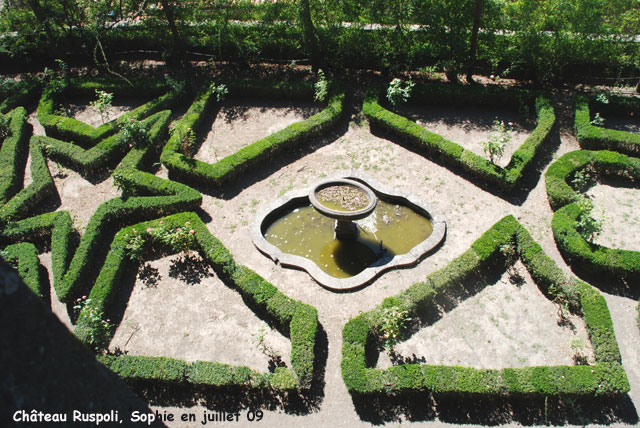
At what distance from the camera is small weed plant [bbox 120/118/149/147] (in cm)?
1605

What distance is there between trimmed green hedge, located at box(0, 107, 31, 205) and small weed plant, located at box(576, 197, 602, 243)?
1781cm

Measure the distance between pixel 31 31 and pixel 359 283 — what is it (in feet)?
62.4

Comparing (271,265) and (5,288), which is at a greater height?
(5,288)

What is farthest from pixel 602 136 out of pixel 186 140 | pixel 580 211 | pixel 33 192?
pixel 33 192

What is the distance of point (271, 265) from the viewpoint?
506 inches

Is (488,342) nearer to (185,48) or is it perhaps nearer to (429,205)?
(429,205)

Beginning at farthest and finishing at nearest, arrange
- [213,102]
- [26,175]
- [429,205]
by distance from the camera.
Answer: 1. [213,102]
2. [26,175]
3. [429,205]

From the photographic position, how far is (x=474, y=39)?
1806cm

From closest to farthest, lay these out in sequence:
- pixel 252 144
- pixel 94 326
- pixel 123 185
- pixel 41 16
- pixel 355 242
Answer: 1. pixel 94 326
2. pixel 355 242
3. pixel 123 185
4. pixel 252 144
5. pixel 41 16

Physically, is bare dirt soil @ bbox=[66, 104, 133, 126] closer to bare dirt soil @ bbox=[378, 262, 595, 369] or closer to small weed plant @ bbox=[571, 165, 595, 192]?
bare dirt soil @ bbox=[378, 262, 595, 369]

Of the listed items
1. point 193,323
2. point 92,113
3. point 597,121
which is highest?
point 597,121

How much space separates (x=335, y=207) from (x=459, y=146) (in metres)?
5.56

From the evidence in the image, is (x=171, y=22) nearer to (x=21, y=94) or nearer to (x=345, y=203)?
(x=21, y=94)

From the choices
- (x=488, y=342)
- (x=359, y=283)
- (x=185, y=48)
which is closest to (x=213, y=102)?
(x=185, y=48)
